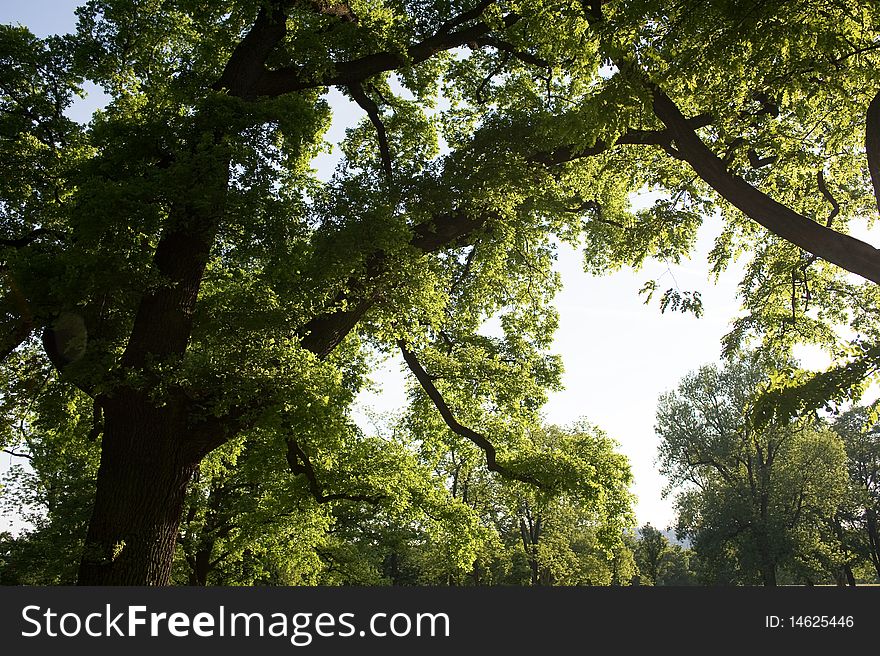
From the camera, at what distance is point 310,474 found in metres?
13.5

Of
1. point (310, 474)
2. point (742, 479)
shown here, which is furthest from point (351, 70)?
point (742, 479)

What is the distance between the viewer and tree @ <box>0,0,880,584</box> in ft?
27.5

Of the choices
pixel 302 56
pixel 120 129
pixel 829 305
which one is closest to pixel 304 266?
pixel 120 129

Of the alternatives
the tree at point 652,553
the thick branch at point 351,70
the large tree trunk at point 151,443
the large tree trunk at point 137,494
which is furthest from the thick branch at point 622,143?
the tree at point 652,553

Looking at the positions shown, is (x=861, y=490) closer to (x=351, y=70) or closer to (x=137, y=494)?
(x=351, y=70)

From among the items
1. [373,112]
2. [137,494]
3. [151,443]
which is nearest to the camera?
[137,494]

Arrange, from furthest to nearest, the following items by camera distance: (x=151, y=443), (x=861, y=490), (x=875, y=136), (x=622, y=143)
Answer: (x=861, y=490) → (x=622, y=143) → (x=151, y=443) → (x=875, y=136)

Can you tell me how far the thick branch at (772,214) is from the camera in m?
7.70

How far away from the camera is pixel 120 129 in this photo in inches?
368

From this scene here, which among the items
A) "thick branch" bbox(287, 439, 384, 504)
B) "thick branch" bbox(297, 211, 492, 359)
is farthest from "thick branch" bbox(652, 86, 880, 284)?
"thick branch" bbox(287, 439, 384, 504)

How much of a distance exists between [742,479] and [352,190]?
117 ft

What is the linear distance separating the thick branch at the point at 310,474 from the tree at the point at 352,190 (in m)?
0.76

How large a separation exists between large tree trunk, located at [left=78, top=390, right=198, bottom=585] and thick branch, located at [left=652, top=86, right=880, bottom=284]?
774 cm

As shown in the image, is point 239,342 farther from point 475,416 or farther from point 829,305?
point 829,305
